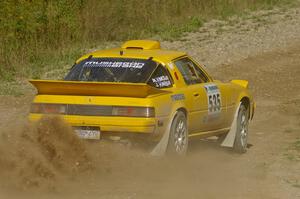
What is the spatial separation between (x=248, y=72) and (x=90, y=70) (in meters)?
10.1

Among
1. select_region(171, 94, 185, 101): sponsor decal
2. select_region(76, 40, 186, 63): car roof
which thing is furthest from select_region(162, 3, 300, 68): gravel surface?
select_region(171, 94, 185, 101): sponsor decal

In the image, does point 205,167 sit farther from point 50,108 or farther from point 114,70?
point 50,108

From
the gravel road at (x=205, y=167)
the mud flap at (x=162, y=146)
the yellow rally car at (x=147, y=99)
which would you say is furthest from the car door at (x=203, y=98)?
the mud flap at (x=162, y=146)

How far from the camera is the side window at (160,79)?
33.6 feet

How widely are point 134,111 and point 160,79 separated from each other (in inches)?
41.3

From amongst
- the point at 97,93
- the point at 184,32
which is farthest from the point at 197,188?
the point at 184,32

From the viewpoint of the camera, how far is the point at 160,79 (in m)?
10.3

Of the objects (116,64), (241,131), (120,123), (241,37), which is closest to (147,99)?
(120,123)

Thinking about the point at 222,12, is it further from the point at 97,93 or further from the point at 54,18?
the point at 97,93

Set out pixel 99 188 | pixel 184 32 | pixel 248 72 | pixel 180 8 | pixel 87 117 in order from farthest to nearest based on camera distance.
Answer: pixel 180 8
pixel 184 32
pixel 248 72
pixel 87 117
pixel 99 188

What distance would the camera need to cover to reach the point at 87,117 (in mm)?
9484

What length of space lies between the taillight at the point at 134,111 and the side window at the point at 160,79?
884 millimetres

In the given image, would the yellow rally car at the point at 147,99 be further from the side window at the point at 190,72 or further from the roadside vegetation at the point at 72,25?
the roadside vegetation at the point at 72,25

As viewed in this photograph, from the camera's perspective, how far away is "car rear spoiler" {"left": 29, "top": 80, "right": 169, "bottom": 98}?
9398mm
